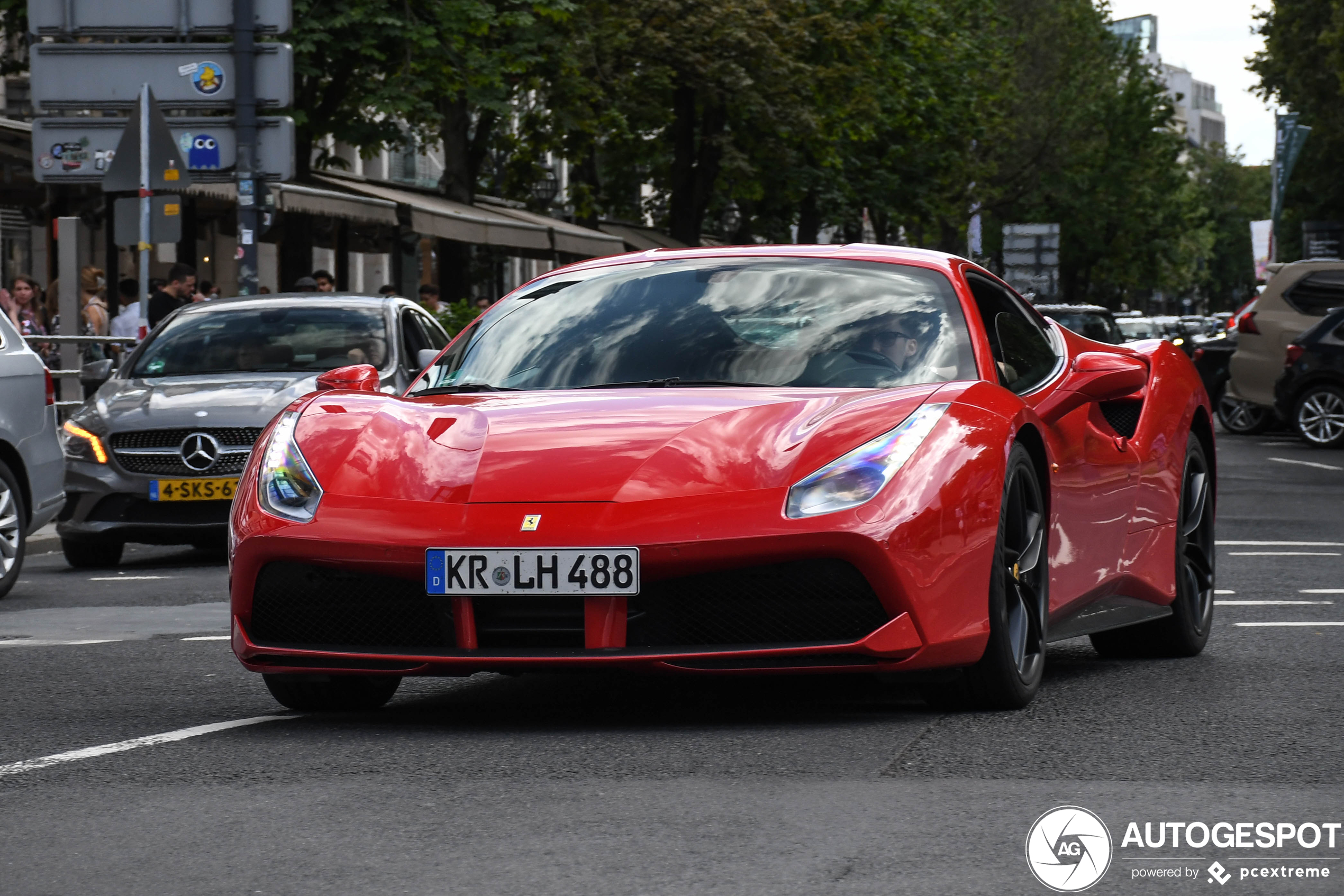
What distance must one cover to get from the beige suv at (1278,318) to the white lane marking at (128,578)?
17928 mm

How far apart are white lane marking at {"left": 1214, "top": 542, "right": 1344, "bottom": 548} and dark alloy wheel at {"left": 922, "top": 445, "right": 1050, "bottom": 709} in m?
7.35

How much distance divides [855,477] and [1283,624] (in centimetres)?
375

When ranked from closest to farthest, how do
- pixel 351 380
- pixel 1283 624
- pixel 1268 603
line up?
pixel 351 380, pixel 1283 624, pixel 1268 603

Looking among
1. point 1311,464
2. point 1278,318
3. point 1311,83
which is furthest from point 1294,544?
point 1311,83

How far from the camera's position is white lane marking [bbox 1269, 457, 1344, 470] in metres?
22.8

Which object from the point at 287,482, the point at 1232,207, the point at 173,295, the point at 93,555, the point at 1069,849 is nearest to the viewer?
the point at 1069,849

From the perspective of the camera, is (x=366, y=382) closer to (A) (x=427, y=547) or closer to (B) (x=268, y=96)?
(A) (x=427, y=547)

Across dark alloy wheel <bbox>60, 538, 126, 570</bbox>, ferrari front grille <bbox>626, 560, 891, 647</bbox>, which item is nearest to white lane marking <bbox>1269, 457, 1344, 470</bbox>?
dark alloy wheel <bbox>60, 538, 126, 570</bbox>

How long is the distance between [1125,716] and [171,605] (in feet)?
18.0

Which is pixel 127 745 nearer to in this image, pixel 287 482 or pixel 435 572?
pixel 287 482

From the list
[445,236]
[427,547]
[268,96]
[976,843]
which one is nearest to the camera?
[976,843]

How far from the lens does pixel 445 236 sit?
A: 98.9ft

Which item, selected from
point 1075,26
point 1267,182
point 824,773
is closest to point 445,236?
point 824,773

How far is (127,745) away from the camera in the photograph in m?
5.72
